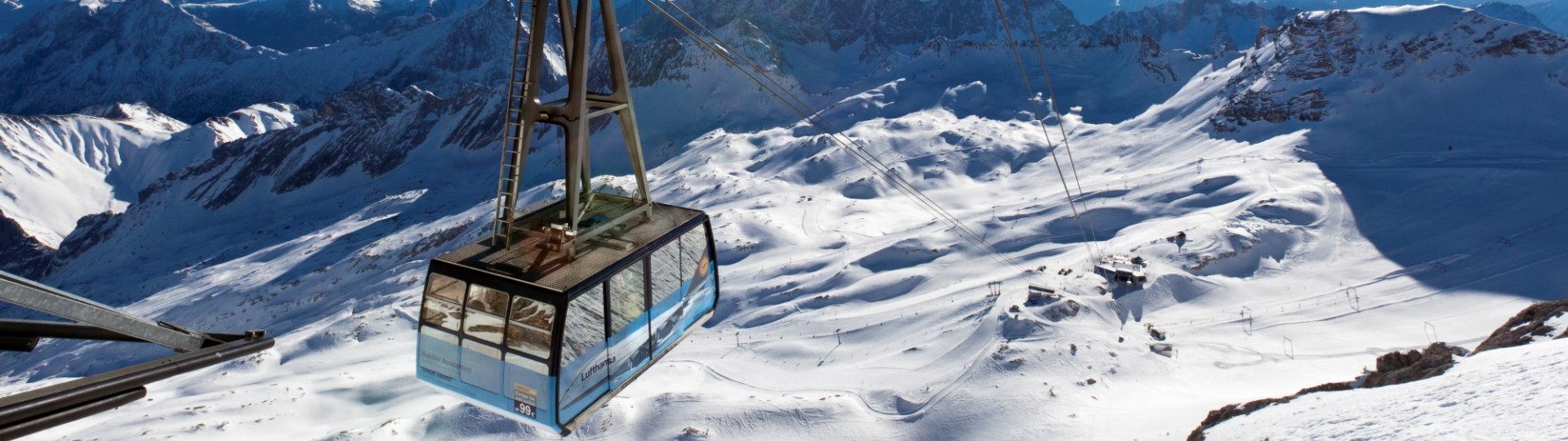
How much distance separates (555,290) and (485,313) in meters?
1.26

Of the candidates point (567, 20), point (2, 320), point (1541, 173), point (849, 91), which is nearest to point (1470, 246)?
point (1541, 173)

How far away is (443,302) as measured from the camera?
9758 mm

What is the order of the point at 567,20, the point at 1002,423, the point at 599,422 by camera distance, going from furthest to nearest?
the point at 599,422 → the point at 1002,423 → the point at 567,20

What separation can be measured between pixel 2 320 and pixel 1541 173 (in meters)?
58.0

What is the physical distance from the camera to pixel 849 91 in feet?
311

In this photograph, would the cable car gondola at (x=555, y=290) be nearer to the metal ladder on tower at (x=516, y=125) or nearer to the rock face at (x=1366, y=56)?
the metal ladder on tower at (x=516, y=125)

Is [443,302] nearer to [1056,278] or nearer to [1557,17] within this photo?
[1056,278]

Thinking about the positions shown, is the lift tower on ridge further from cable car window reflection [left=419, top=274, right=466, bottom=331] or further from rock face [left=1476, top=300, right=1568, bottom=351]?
rock face [left=1476, top=300, right=1568, bottom=351]

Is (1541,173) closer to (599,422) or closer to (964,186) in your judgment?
(964,186)

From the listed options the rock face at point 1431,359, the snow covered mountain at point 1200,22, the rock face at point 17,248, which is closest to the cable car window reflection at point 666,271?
the rock face at point 1431,359

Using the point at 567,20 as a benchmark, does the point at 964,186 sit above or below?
below

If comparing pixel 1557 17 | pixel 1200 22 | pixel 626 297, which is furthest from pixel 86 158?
pixel 1557 17

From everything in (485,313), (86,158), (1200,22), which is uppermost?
(1200,22)

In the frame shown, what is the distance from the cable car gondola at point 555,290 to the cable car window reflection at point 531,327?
0.01 meters
